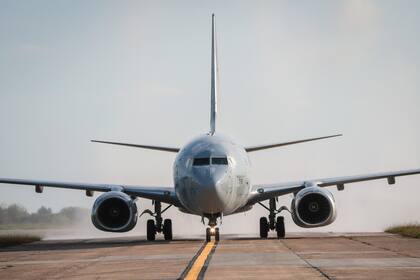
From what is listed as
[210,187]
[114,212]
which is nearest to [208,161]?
[210,187]

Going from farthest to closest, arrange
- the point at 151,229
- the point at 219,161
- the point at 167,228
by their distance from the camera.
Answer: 1. the point at 167,228
2. the point at 151,229
3. the point at 219,161

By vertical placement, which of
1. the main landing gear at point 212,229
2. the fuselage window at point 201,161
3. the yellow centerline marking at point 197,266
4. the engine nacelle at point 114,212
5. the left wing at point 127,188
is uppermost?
the fuselage window at point 201,161

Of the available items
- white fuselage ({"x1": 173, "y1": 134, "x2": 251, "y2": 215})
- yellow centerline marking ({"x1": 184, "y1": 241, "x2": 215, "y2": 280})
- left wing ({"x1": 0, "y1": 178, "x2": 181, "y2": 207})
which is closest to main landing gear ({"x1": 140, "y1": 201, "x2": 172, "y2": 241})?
left wing ({"x1": 0, "y1": 178, "x2": 181, "y2": 207})

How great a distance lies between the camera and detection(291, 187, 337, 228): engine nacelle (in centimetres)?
2758

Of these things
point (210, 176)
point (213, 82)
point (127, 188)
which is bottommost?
point (210, 176)

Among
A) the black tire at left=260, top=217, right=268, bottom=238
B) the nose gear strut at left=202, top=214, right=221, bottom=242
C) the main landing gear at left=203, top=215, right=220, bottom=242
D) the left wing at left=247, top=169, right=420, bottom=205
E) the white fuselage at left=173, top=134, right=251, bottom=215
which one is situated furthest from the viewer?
the black tire at left=260, top=217, right=268, bottom=238

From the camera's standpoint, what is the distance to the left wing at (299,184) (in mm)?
29156

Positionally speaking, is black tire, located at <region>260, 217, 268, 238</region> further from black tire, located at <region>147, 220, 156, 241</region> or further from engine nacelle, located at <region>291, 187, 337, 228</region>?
black tire, located at <region>147, 220, 156, 241</region>

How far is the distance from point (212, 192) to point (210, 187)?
0.17 meters

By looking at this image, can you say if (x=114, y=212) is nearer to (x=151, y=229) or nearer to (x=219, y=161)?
(x=151, y=229)

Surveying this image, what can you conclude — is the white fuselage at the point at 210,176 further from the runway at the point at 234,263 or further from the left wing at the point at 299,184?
the runway at the point at 234,263

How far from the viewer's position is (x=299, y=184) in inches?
1150

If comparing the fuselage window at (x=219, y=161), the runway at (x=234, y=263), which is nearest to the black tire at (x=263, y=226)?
the fuselage window at (x=219, y=161)

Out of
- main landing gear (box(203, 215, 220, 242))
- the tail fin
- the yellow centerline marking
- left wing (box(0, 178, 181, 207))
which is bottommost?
the yellow centerline marking
